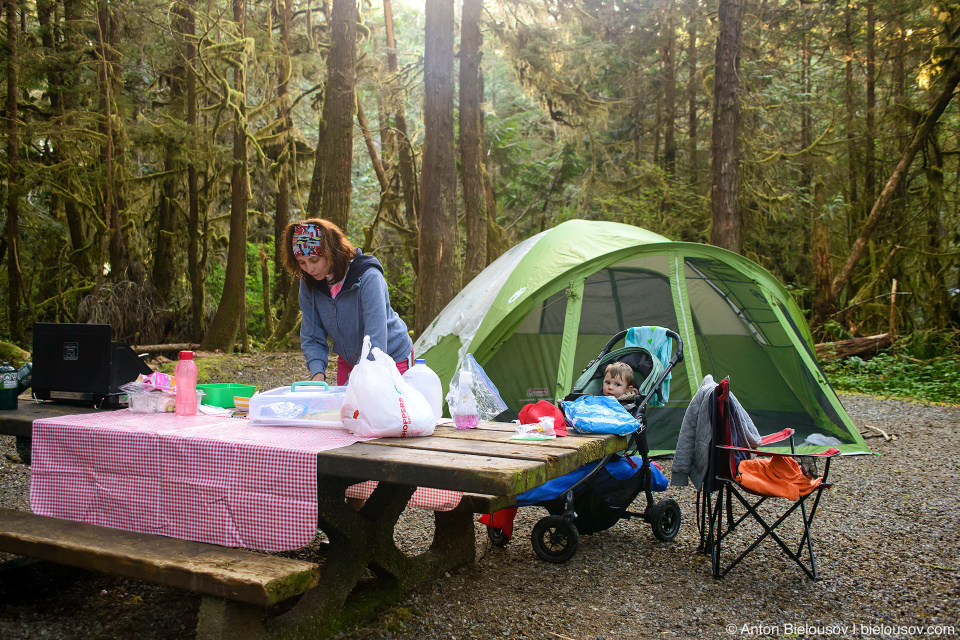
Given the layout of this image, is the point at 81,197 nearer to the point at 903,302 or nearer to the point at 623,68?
the point at 623,68

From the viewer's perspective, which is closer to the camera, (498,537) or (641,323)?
(498,537)

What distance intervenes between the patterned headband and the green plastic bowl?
678 millimetres

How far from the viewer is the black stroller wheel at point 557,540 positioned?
3.45 meters

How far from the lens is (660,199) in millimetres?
14180

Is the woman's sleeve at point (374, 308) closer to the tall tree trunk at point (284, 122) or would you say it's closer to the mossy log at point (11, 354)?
the mossy log at point (11, 354)

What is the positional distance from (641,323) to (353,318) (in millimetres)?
3978

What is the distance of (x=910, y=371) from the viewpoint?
1018cm

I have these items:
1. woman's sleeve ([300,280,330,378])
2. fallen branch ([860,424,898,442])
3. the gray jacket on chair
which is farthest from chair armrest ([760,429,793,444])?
fallen branch ([860,424,898,442])

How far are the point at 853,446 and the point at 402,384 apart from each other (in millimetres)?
4665

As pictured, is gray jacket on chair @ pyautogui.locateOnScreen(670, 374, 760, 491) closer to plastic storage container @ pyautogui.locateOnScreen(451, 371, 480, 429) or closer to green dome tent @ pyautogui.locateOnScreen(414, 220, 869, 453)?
plastic storage container @ pyautogui.locateOnScreen(451, 371, 480, 429)

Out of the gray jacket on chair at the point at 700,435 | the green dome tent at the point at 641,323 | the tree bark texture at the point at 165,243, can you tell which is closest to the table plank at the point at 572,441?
the gray jacket on chair at the point at 700,435

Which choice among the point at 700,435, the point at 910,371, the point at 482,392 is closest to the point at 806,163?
the point at 910,371

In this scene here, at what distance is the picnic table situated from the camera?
2.06 m

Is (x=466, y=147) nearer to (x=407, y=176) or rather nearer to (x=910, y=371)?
(x=407, y=176)
